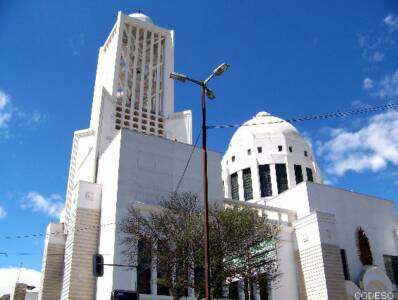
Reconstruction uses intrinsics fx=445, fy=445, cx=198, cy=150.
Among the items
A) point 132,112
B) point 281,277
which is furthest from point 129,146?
point 281,277

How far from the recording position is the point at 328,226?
36.6 m

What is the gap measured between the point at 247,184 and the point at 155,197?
23.6 m

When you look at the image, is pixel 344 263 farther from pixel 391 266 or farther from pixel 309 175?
pixel 309 175

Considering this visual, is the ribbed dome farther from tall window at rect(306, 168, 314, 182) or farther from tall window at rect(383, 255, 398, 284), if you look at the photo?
tall window at rect(383, 255, 398, 284)

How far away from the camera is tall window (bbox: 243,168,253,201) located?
5512 cm

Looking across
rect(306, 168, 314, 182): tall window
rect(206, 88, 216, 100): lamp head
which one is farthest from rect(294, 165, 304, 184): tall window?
rect(206, 88, 216, 100): lamp head

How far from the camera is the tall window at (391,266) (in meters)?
41.2

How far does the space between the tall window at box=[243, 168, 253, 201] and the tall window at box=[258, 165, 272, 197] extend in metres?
1.45

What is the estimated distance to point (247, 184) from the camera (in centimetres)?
5619

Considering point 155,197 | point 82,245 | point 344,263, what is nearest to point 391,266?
point 344,263

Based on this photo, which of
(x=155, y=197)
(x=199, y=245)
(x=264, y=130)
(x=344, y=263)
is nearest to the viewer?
(x=199, y=245)

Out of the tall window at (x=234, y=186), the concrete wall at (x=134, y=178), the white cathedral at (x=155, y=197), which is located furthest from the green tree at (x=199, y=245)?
the tall window at (x=234, y=186)

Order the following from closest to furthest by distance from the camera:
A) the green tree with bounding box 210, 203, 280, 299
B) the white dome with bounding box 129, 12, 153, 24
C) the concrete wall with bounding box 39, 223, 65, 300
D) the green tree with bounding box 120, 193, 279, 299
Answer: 1. the green tree with bounding box 120, 193, 279, 299
2. the green tree with bounding box 210, 203, 280, 299
3. the concrete wall with bounding box 39, 223, 65, 300
4. the white dome with bounding box 129, 12, 153, 24

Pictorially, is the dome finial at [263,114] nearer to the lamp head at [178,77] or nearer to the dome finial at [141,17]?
the dome finial at [141,17]
